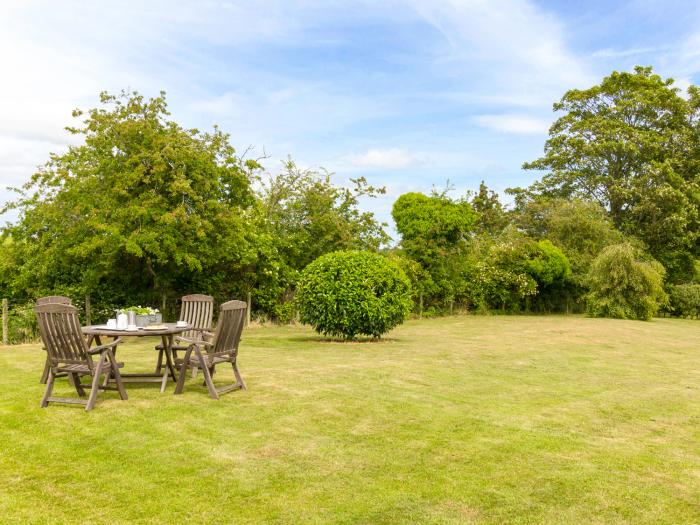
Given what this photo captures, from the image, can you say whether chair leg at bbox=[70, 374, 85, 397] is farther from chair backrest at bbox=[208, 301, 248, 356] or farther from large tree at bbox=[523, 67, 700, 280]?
large tree at bbox=[523, 67, 700, 280]

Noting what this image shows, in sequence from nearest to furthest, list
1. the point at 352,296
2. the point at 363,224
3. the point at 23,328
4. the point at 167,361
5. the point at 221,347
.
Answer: the point at 221,347 < the point at 167,361 < the point at 352,296 < the point at 23,328 < the point at 363,224

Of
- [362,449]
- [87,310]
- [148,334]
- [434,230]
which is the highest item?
[434,230]

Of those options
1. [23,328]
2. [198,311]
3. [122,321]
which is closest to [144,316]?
[122,321]

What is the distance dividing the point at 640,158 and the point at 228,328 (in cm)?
3359

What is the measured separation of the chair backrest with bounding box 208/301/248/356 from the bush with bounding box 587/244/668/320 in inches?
874

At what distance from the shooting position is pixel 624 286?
2612cm

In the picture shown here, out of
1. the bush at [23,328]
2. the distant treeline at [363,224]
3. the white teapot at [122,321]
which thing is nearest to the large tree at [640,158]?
the distant treeline at [363,224]

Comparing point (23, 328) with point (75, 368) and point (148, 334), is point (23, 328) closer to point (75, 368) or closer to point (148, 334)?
point (148, 334)

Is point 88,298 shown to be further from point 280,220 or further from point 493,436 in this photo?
point 493,436

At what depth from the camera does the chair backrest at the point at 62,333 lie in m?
6.33

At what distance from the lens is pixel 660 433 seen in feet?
20.4

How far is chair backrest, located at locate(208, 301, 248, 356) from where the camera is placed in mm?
7055

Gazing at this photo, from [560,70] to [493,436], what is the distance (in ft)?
55.2

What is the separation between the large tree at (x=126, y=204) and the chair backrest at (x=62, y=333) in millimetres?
6545
